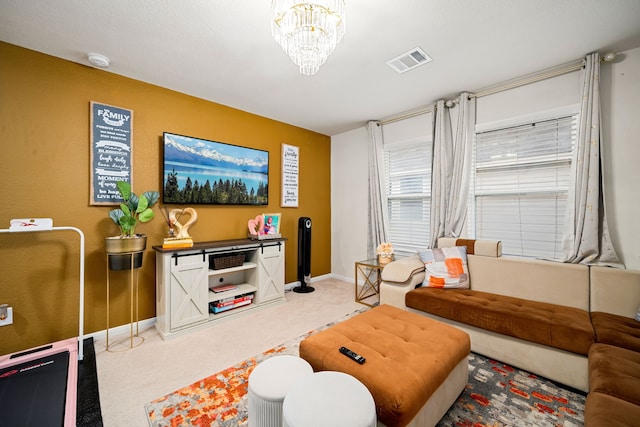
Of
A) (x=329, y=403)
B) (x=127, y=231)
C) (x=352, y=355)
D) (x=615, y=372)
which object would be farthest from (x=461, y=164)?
(x=127, y=231)

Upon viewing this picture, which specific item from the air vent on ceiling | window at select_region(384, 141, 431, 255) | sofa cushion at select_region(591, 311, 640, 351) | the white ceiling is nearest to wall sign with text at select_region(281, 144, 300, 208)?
the white ceiling

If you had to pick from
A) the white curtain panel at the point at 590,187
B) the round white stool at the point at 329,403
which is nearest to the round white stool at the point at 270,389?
the round white stool at the point at 329,403

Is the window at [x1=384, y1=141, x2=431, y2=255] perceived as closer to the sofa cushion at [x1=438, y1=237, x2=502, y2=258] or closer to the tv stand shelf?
the sofa cushion at [x1=438, y1=237, x2=502, y2=258]

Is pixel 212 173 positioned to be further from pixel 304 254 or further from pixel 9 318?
pixel 9 318

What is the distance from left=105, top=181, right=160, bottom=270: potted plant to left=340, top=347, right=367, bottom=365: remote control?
2.03 meters

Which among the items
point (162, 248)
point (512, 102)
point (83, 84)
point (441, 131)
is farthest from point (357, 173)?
point (83, 84)

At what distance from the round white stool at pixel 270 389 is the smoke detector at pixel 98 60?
2.87 metres

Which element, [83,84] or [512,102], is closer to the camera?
[83,84]

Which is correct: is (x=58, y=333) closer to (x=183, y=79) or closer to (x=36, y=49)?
(x=36, y=49)

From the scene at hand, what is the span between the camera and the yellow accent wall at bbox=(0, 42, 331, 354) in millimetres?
2094

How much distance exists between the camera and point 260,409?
119 centimetres

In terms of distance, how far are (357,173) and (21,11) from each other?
381 cm

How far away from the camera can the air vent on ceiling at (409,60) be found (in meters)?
2.25

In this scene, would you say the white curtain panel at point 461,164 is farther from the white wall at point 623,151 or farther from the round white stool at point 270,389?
the round white stool at point 270,389
